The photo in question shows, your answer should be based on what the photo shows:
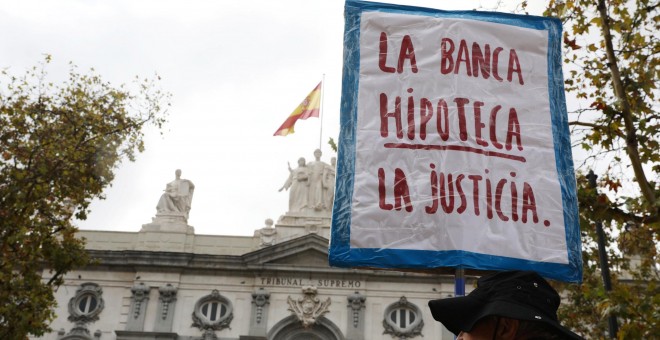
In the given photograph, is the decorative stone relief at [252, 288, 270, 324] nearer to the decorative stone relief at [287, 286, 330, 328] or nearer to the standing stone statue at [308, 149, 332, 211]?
the decorative stone relief at [287, 286, 330, 328]

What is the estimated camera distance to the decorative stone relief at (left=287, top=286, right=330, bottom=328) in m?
26.7

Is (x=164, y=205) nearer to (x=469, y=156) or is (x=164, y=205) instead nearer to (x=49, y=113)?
(x=49, y=113)

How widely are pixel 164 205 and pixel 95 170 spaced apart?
12.1m

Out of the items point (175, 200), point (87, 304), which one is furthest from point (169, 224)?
point (87, 304)

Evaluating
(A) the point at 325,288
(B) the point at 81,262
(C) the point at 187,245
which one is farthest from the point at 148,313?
(B) the point at 81,262

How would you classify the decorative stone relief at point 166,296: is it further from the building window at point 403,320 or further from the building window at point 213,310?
the building window at point 403,320

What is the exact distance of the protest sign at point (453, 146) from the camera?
4.57 metres

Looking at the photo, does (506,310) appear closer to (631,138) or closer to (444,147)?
(444,147)

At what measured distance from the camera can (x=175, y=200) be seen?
2992cm

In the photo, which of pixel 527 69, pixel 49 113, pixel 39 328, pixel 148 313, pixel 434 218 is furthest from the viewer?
pixel 148 313

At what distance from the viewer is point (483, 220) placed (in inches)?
182

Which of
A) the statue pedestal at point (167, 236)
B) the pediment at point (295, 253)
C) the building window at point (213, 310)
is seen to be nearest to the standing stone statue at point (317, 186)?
the pediment at point (295, 253)

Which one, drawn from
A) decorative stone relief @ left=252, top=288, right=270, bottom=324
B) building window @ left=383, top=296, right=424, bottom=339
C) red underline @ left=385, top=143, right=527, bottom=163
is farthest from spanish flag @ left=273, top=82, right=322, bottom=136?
red underline @ left=385, top=143, right=527, bottom=163

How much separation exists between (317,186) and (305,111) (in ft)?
10.7
